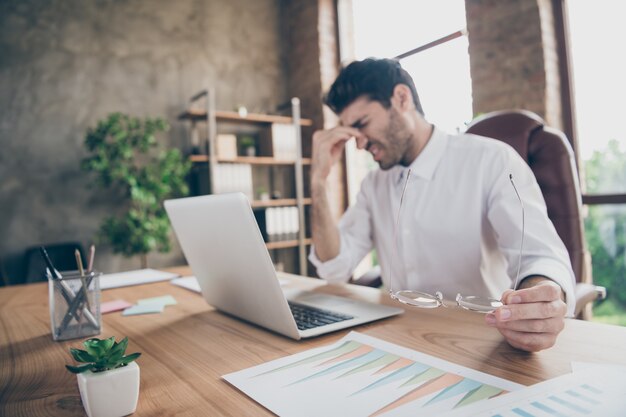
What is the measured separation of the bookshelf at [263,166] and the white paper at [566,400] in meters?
3.20

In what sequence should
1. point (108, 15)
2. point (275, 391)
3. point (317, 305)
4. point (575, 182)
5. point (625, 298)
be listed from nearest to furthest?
point (275, 391) → point (317, 305) → point (575, 182) → point (625, 298) → point (108, 15)

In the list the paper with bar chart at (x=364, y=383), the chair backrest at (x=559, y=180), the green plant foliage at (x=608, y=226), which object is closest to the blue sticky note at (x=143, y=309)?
the paper with bar chart at (x=364, y=383)

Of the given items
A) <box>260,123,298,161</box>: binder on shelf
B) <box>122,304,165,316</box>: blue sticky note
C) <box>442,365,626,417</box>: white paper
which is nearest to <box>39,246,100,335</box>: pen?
<box>122,304,165,316</box>: blue sticky note

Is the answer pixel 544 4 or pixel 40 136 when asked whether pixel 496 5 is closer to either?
pixel 544 4

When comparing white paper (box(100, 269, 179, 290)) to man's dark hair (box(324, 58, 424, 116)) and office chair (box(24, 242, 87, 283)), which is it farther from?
office chair (box(24, 242, 87, 283))

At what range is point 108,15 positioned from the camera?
3590 millimetres

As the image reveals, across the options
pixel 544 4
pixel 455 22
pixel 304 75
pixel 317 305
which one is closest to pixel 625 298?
pixel 544 4

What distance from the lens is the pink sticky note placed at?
3.69 ft

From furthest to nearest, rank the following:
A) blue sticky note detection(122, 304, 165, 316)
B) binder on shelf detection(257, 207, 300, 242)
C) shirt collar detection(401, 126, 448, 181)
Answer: binder on shelf detection(257, 207, 300, 242) < shirt collar detection(401, 126, 448, 181) < blue sticky note detection(122, 304, 165, 316)

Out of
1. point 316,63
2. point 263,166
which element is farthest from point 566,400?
point 316,63

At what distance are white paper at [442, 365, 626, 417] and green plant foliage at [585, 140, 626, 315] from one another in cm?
247

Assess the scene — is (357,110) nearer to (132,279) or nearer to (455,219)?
(455,219)

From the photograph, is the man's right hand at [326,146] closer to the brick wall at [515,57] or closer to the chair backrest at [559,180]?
the chair backrest at [559,180]

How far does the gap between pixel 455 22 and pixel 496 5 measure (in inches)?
18.3
